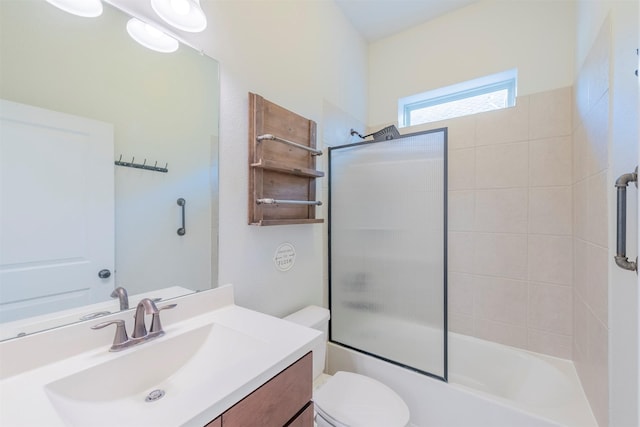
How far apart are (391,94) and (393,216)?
126cm

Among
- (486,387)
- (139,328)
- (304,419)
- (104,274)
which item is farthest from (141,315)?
(486,387)

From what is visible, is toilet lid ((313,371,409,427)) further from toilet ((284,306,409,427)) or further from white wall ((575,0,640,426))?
white wall ((575,0,640,426))

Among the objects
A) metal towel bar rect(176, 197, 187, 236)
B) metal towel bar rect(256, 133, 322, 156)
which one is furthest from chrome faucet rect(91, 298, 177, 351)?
metal towel bar rect(256, 133, 322, 156)

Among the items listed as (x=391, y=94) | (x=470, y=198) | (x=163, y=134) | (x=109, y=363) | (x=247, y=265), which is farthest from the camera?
(x=391, y=94)

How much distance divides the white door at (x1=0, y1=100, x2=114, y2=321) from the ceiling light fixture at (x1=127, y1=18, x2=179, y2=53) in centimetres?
34

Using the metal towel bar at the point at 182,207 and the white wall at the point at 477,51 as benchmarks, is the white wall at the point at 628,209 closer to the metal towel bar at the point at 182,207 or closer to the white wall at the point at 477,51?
the white wall at the point at 477,51

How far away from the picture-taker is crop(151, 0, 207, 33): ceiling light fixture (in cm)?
96

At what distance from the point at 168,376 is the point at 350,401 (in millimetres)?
891

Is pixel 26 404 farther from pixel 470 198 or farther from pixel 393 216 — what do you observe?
pixel 470 198

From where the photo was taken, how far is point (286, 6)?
5.03 ft

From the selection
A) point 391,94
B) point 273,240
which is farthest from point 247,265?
point 391,94

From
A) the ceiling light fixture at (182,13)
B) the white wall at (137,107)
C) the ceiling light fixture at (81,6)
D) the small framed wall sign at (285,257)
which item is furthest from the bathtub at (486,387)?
the ceiling light fixture at (81,6)

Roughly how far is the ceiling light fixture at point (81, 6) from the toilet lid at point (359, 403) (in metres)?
1.77

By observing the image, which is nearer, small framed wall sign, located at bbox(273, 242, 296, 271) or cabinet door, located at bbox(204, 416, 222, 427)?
cabinet door, located at bbox(204, 416, 222, 427)
